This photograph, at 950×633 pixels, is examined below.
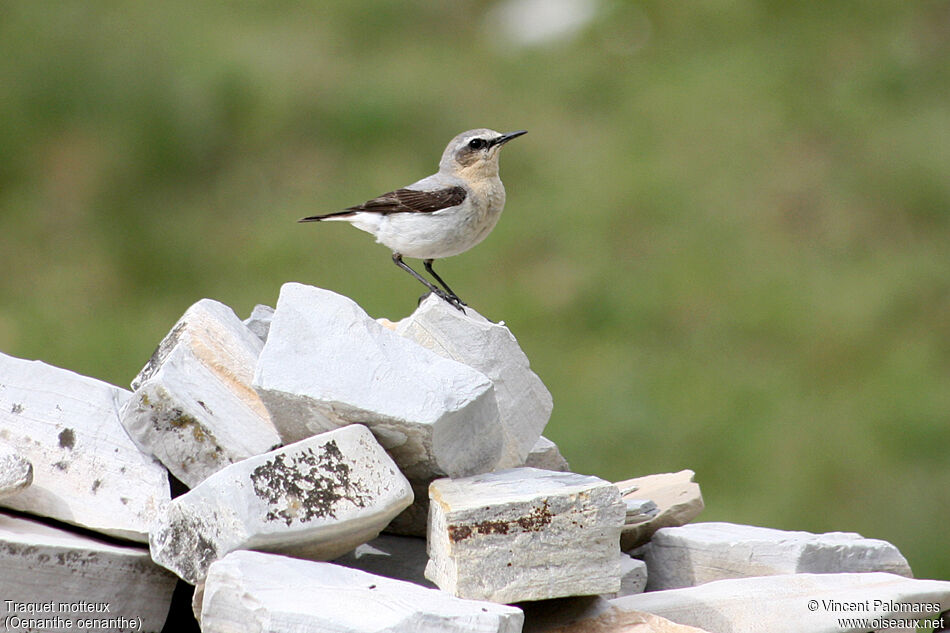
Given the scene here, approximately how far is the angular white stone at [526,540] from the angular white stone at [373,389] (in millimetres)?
309

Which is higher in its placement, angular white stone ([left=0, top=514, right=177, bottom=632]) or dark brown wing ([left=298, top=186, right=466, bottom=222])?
dark brown wing ([left=298, top=186, right=466, bottom=222])

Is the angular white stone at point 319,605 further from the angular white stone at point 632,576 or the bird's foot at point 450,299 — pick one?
the bird's foot at point 450,299

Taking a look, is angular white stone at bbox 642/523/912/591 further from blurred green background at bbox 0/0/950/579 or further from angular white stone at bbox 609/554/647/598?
blurred green background at bbox 0/0/950/579

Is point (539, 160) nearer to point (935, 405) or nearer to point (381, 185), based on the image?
point (381, 185)

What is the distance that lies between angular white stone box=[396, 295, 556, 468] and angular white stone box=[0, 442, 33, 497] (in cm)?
203

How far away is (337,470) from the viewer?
17.0 ft

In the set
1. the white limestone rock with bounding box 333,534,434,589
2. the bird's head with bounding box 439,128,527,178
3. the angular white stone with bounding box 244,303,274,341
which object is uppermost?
the bird's head with bounding box 439,128,527,178

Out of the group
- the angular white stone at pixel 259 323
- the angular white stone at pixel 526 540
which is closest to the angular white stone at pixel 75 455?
the angular white stone at pixel 259 323

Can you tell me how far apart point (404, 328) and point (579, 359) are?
7.40m

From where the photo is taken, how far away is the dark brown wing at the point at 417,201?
7.88 metres

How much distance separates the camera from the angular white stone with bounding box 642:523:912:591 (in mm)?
6160

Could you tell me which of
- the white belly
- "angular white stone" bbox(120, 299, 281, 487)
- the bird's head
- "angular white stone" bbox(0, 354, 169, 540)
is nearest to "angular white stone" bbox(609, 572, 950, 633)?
"angular white stone" bbox(120, 299, 281, 487)

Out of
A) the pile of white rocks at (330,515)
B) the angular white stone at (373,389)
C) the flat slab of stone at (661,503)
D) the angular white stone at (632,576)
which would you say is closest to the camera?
the pile of white rocks at (330,515)

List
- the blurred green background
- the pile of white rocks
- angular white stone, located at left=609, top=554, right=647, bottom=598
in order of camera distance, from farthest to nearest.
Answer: the blurred green background, angular white stone, located at left=609, top=554, right=647, bottom=598, the pile of white rocks
